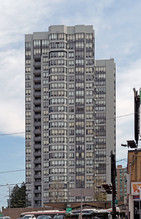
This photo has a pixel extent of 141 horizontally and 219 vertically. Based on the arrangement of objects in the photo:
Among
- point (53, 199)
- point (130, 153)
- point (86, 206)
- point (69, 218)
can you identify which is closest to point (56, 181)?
point (53, 199)

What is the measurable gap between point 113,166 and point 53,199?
13958cm

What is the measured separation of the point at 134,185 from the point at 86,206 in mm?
82512

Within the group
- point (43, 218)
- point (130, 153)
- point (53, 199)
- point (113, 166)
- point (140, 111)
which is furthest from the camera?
point (53, 199)

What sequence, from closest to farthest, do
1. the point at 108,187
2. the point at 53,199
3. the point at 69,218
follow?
1. the point at 108,187
2. the point at 69,218
3. the point at 53,199

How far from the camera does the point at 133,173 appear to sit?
66.1 metres

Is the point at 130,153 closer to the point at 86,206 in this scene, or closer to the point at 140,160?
the point at 140,160

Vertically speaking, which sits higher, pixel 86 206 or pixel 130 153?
pixel 130 153

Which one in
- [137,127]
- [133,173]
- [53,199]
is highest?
[137,127]

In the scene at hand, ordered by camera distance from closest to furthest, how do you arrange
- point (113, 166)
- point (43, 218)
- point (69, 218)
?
point (113, 166) < point (43, 218) < point (69, 218)

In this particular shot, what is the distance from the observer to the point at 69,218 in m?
94.2

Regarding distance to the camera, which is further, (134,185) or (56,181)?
(56,181)

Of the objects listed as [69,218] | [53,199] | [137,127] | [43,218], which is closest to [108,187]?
[137,127]

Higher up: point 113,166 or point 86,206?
point 113,166

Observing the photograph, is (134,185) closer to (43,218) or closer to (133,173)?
(133,173)
